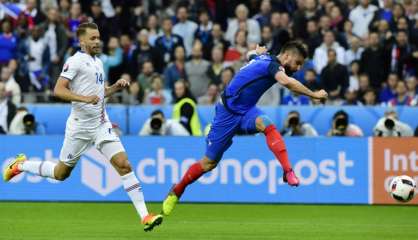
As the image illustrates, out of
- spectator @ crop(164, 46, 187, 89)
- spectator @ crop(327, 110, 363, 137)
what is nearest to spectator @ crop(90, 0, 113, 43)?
spectator @ crop(164, 46, 187, 89)

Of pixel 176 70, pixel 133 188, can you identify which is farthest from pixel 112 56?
pixel 133 188

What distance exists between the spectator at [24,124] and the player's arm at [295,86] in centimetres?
735

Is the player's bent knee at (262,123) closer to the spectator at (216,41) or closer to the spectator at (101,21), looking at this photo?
the spectator at (216,41)

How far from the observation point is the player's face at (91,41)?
13820 millimetres

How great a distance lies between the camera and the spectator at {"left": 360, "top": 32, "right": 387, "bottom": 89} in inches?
907

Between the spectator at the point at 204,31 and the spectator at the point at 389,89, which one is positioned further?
the spectator at the point at 204,31

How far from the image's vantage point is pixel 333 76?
22.7m

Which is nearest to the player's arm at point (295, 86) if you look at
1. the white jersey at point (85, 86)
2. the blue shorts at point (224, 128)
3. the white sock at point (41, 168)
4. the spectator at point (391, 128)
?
the blue shorts at point (224, 128)

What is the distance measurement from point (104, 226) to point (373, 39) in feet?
32.0

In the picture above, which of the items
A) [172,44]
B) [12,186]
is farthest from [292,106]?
[12,186]

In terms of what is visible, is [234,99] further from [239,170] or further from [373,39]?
[373,39]

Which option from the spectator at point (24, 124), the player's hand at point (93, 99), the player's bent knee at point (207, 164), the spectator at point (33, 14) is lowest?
the player's bent knee at point (207, 164)

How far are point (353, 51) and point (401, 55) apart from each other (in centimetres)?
96

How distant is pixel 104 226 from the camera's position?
14.8 m
